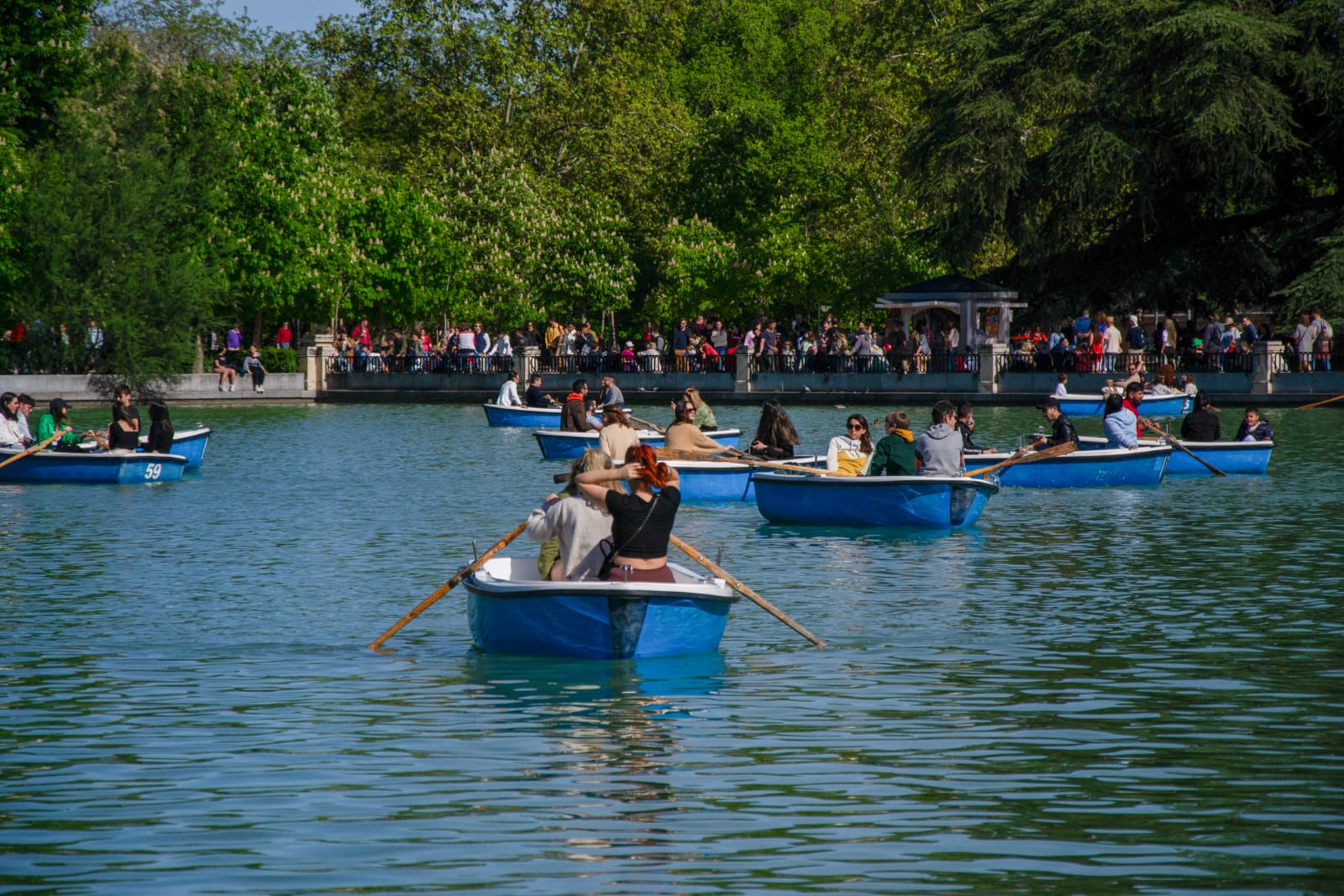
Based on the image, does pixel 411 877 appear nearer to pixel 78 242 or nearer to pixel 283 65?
pixel 78 242

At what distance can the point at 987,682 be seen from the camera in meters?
13.0

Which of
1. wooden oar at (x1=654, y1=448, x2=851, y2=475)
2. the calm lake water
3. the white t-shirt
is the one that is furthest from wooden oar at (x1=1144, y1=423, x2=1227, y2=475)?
the white t-shirt

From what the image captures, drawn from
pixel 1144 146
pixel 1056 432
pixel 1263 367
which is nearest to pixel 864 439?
pixel 1056 432

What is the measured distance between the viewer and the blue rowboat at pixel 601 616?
42.7ft

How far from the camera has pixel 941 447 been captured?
22469 mm

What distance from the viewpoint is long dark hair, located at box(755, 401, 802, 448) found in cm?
2647

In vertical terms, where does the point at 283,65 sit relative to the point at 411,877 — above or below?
above

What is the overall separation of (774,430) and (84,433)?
1149 centimetres

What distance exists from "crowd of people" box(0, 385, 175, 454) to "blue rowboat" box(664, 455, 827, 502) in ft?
29.0

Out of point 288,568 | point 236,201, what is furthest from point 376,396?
point 288,568

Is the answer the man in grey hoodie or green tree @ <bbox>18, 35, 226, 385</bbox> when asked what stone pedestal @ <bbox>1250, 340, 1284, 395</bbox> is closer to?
the man in grey hoodie

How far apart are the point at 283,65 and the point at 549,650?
188 feet

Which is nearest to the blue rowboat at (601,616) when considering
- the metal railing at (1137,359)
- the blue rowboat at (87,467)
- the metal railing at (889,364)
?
the blue rowboat at (87,467)

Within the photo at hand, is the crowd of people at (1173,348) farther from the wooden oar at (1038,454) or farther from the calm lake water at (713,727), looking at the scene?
the calm lake water at (713,727)
